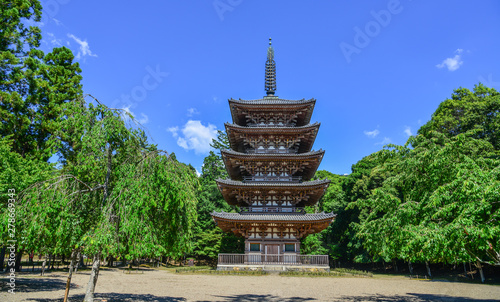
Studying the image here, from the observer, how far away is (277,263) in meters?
22.2

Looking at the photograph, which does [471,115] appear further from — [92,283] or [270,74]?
[92,283]

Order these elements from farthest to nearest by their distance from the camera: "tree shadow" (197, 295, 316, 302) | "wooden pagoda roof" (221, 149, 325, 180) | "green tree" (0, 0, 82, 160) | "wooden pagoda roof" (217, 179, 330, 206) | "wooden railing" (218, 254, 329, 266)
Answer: "wooden pagoda roof" (221, 149, 325, 180), "wooden pagoda roof" (217, 179, 330, 206), "wooden railing" (218, 254, 329, 266), "green tree" (0, 0, 82, 160), "tree shadow" (197, 295, 316, 302)

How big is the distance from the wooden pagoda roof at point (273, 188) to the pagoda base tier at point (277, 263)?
13.9 ft

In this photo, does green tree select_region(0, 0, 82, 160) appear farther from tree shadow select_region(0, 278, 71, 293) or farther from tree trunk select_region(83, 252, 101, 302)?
tree trunk select_region(83, 252, 101, 302)

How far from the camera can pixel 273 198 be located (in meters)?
24.1

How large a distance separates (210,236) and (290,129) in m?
17.5

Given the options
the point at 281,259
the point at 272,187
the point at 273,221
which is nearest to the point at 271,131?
the point at 272,187

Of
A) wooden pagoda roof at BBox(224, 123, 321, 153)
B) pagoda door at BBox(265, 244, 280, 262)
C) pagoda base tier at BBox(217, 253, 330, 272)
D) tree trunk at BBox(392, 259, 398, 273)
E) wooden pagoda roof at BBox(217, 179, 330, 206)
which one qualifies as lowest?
tree trunk at BBox(392, 259, 398, 273)

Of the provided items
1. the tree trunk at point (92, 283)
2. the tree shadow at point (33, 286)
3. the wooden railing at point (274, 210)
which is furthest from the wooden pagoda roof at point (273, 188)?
the tree trunk at point (92, 283)

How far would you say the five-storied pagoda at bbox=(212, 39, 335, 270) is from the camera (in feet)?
73.2

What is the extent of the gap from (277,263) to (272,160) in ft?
25.9

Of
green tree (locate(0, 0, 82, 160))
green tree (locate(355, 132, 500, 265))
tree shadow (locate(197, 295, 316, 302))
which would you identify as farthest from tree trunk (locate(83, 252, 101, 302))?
green tree (locate(0, 0, 82, 160))

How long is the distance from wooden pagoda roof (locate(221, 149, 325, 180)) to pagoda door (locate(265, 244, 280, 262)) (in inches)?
246

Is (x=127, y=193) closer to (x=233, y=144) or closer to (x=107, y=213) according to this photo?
(x=107, y=213)
